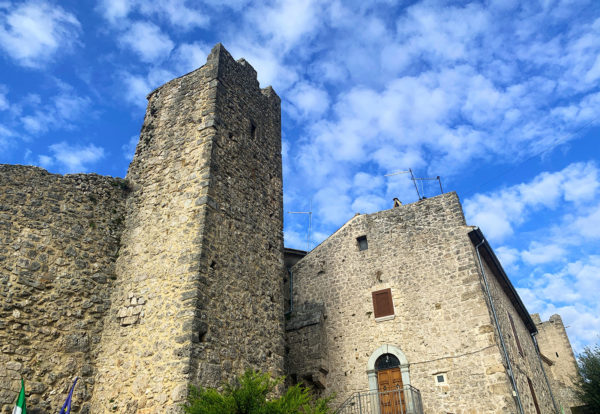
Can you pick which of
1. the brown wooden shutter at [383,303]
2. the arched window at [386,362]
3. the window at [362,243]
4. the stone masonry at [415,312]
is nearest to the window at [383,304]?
the brown wooden shutter at [383,303]

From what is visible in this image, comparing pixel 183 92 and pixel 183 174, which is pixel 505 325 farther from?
pixel 183 92

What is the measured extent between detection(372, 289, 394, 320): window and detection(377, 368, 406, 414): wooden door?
5.06ft

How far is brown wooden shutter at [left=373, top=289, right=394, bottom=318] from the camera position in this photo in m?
13.0

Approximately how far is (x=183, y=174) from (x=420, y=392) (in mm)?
8333

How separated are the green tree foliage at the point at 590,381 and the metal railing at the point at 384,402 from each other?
11493 mm

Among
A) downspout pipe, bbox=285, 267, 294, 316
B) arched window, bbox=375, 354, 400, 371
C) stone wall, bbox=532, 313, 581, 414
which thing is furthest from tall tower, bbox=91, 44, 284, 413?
stone wall, bbox=532, 313, 581, 414

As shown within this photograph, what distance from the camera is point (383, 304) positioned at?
13117mm

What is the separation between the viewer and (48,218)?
862cm

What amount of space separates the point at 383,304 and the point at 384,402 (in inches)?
106

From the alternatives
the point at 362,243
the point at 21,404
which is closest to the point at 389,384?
the point at 362,243

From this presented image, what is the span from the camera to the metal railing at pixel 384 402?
446 inches

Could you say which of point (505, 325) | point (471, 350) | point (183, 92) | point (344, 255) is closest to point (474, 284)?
point (471, 350)

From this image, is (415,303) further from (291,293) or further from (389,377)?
(291,293)

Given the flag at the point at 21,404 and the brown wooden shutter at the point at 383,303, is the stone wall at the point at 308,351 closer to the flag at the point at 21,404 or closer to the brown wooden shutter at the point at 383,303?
the brown wooden shutter at the point at 383,303
